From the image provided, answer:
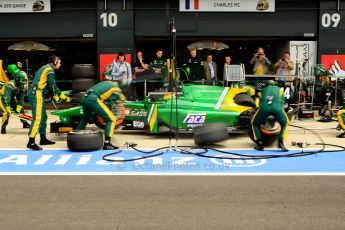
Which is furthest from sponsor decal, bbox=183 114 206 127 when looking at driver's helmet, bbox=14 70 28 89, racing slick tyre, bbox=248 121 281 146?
driver's helmet, bbox=14 70 28 89

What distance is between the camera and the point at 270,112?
359 inches

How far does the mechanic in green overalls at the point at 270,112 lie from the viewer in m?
9.11

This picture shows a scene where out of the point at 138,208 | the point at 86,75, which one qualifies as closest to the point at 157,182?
the point at 138,208

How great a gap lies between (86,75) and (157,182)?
10.6 metres

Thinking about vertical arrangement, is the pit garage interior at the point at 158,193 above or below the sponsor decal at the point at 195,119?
below

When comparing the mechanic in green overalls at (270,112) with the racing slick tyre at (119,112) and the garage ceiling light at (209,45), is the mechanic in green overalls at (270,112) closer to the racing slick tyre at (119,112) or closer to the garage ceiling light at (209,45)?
the racing slick tyre at (119,112)

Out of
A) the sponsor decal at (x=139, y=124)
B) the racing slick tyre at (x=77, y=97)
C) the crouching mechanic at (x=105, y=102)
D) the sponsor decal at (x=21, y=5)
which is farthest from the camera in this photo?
the sponsor decal at (x=21, y=5)

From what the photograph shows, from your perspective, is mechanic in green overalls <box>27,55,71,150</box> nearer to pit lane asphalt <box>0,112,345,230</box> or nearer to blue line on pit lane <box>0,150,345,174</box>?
blue line on pit lane <box>0,150,345,174</box>

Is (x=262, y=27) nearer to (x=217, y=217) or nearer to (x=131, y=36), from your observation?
(x=131, y=36)

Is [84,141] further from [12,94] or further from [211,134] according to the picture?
[12,94]

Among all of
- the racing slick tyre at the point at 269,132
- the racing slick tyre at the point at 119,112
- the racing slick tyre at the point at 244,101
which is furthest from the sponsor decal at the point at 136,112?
the racing slick tyre at the point at 269,132

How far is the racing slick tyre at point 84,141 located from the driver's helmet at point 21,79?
10.9 ft

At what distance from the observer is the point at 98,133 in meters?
9.48

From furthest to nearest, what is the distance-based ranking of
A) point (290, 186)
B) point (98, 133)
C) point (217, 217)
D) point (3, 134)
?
point (3, 134)
point (98, 133)
point (290, 186)
point (217, 217)
